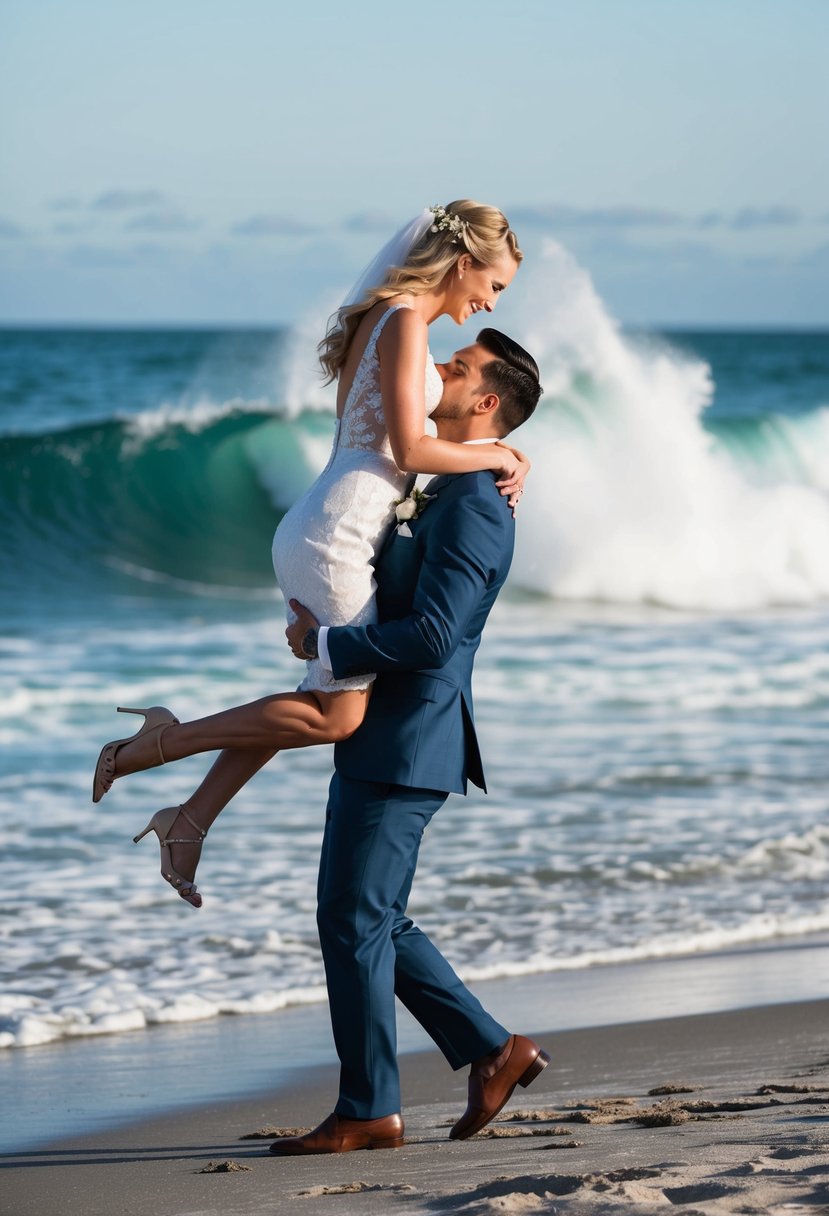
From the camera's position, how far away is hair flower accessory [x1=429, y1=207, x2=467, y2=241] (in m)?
3.30

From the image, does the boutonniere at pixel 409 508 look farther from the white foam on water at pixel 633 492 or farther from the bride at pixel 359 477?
the white foam on water at pixel 633 492

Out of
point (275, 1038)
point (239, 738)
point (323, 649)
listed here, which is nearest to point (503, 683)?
point (275, 1038)

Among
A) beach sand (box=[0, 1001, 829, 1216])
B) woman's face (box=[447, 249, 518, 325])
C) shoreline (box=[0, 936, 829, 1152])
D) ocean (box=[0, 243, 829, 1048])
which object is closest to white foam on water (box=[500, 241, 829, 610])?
ocean (box=[0, 243, 829, 1048])

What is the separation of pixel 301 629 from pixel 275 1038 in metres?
1.70

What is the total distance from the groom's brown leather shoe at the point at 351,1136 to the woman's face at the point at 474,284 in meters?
1.60

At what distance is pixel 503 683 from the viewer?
33.7 ft

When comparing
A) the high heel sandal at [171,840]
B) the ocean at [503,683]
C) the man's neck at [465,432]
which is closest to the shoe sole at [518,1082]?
the high heel sandal at [171,840]

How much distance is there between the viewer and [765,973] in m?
4.96

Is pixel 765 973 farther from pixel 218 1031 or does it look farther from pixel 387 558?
pixel 387 558

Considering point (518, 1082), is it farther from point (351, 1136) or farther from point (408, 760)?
point (408, 760)

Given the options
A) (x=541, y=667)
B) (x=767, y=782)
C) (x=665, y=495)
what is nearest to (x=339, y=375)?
(x=767, y=782)

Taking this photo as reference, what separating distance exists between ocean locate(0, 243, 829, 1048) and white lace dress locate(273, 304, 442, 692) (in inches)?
73.6

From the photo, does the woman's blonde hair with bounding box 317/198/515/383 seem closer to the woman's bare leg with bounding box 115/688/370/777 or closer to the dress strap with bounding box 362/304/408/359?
the dress strap with bounding box 362/304/408/359

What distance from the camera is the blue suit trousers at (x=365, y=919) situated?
3.17 metres
